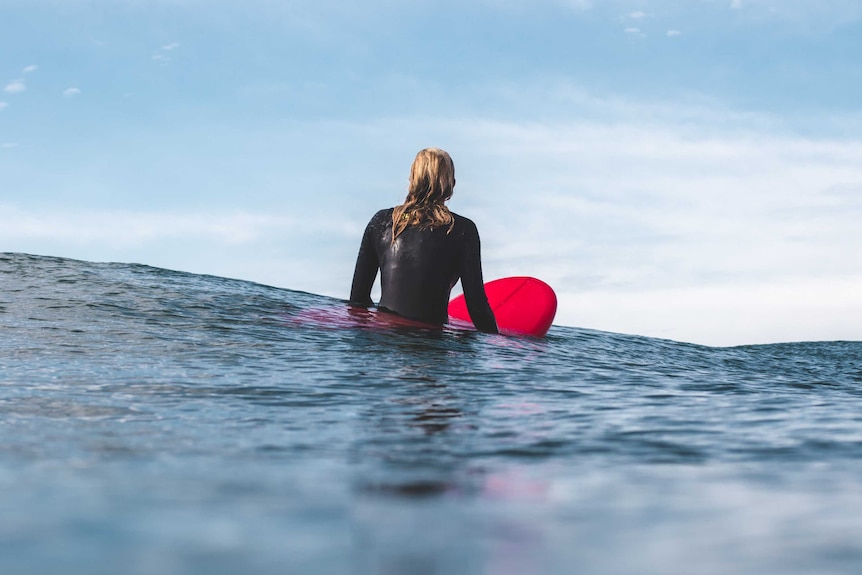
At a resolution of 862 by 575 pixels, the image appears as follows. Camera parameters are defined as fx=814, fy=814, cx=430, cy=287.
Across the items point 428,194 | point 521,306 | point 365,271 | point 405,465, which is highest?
point 428,194

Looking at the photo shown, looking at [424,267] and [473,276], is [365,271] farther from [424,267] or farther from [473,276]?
[473,276]

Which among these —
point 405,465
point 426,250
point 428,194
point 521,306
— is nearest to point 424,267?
point 426,250

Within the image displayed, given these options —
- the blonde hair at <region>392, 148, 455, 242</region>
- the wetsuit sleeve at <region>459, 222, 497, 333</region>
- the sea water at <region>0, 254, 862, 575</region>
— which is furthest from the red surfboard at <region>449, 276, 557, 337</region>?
the sea water at <region>0, 254, 862, 575</region>

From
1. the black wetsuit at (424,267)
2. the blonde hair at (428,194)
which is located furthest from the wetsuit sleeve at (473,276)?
the blonde hair at (428,194)

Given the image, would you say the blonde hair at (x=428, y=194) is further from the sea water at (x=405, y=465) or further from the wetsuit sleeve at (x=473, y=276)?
the sea water at (x=405, y=465)

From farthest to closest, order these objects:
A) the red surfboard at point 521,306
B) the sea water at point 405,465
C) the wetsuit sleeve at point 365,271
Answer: the red surfboard at point 521,306
the wetsuit sleeve at point 365,271
the sea water at point 405,465

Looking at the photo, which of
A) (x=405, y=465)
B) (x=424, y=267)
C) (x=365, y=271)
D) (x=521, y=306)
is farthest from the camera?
(x=521, y=306)

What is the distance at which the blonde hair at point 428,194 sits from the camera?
20.9ft

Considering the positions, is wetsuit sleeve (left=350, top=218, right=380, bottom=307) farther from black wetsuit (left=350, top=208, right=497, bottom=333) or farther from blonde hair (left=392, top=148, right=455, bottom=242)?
blonde hair (left=392, top=148, right=455, bottom=242)

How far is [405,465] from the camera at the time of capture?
7.82 ft

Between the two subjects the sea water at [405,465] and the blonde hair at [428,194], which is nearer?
the sea water at [405,465]

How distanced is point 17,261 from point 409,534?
35.6 feet

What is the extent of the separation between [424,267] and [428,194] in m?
0.59

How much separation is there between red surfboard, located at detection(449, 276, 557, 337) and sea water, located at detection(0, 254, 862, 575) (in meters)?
2.55
